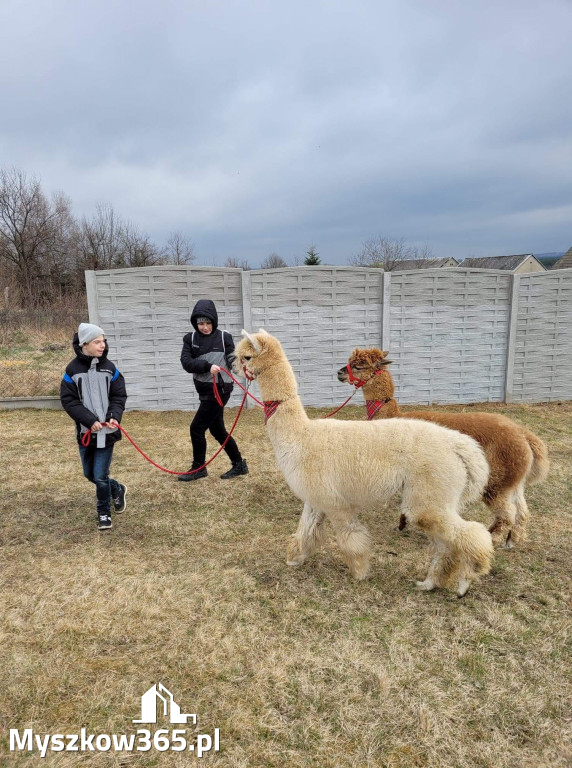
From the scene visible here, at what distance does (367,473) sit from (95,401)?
83.9 inches

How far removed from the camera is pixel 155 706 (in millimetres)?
1954

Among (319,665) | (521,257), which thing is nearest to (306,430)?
(319,665)

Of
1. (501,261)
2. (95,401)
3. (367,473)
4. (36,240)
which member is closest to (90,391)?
(95,401)

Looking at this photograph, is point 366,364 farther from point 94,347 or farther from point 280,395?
point 94,347

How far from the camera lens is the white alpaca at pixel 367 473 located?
2.52m

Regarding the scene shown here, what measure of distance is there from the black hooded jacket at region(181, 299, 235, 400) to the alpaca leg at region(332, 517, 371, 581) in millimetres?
1944

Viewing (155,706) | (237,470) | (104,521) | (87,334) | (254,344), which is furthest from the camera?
(237,470)

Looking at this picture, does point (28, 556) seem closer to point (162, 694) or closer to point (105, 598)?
point (105, 598)

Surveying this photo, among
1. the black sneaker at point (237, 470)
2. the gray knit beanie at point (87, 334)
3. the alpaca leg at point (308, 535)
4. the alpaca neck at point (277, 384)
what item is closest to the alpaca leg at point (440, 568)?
the alpaca leg at point (308, 535)

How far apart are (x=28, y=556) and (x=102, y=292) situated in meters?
4.82

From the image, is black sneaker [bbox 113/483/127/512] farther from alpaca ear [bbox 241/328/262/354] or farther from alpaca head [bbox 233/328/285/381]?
alpaca ear [bbox 241/328/262/354]

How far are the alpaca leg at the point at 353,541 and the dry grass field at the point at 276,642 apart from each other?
7.8 inches

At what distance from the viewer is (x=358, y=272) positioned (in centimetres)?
760

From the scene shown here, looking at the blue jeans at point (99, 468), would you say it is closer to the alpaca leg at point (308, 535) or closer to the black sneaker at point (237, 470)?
the black sneaker at point (237, 470)
